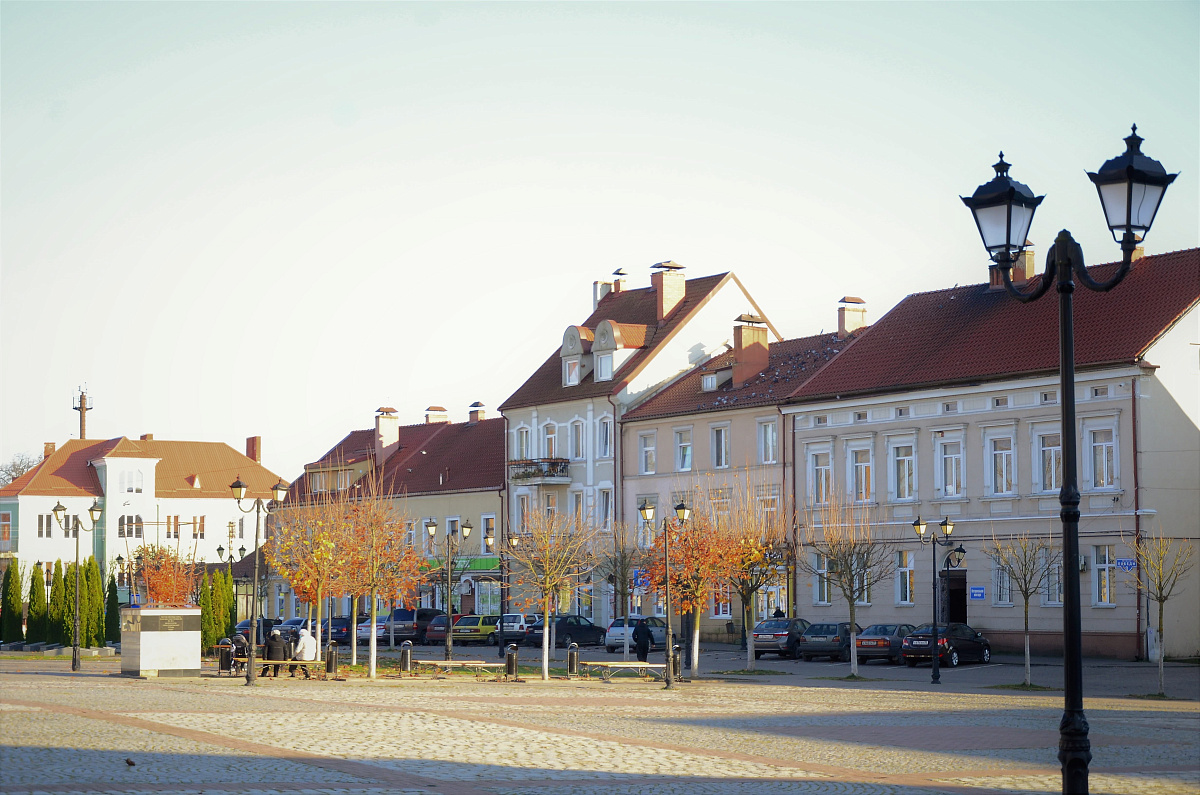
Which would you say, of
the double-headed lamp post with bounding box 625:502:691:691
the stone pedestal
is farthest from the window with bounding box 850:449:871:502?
the stone pedestal

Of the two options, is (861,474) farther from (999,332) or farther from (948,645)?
(948,645)

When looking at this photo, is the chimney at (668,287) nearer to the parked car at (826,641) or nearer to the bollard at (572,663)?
the parked car at (826,641)

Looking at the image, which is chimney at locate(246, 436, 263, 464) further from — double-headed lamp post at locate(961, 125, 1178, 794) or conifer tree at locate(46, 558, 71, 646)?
double-headed lamp post at locate(961, 125, 1178, 794)

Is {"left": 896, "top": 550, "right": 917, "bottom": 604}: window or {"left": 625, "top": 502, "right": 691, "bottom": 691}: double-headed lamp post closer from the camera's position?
{"left": 625, "top": 502, "right": 691, "bottom": 691}: double-headed lamp post

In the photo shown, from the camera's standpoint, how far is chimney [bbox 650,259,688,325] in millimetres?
66125

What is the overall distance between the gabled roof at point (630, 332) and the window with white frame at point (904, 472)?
15.7 m

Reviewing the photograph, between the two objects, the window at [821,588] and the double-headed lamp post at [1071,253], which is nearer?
the double-headed lamp post at [1071,253]

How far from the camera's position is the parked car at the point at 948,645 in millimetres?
41062

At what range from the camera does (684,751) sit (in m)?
18.1

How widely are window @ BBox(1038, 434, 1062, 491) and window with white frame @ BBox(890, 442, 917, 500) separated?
196 inches

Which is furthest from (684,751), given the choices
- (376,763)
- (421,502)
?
(421,502)

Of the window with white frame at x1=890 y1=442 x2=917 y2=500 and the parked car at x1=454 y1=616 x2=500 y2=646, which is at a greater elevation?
the window with white frame at x1=890 y1=442 x2=917 y2=500

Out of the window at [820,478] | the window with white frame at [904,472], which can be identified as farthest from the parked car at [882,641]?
the window at [820,478]

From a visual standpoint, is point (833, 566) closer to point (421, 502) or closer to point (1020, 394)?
point (1020, 394)
